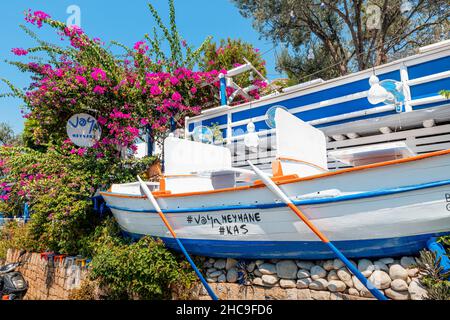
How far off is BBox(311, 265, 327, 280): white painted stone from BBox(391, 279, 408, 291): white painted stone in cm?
93

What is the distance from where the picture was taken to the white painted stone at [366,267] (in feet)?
13.6

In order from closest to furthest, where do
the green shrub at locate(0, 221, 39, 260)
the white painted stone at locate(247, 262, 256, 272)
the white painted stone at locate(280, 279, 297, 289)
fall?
the white painted stone at locate(280, 279, 297, 289), the white painted stone at locate(247, 262, 256, 272), the green shrub at locate(0, 221, 39, 260)

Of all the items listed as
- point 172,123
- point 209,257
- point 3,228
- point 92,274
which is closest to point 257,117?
point 172,123

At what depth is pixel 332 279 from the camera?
4473 mm

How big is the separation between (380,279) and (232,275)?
242cm

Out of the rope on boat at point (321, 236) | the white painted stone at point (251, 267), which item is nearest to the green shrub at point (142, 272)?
the white painted stone at point (251, 267)

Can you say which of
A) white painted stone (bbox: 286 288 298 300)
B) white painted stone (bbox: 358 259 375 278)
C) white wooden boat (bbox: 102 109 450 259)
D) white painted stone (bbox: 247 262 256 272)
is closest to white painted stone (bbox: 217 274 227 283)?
white wooden boat (bbox: 102 109 450 259)

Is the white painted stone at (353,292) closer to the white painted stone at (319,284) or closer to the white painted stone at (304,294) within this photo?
the white painted stone at (319,284)

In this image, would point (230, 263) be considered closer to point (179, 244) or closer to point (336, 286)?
point (179, 244)

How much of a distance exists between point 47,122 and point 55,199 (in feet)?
8.83

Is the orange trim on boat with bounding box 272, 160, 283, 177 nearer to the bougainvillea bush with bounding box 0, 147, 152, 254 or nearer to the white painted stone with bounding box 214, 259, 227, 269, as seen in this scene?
the white painted stone with bounding box 214, 259, 227, 269

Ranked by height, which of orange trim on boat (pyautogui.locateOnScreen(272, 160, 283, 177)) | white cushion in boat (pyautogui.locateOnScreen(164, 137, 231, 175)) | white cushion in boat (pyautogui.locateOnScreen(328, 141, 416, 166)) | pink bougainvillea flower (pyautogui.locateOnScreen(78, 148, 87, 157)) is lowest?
orange trim on boat (pyautogui.locateOnScreen(272, 160, 283, 177))

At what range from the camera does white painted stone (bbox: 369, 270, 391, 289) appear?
13.2 feet
